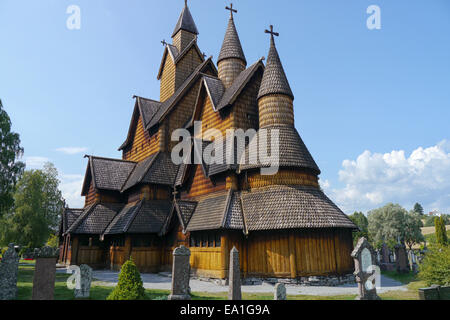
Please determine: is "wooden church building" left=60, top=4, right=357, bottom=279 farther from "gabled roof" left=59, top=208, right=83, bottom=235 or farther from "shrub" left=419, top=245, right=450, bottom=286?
"shrub" left=419, top=245, right=450, bottom=286

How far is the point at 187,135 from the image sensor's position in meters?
25.2

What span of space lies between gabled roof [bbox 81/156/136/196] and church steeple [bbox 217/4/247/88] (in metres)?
11.9

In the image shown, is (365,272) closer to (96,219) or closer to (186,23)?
(96,219)

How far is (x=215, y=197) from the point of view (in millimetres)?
18297

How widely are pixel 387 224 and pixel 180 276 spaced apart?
49350 mm

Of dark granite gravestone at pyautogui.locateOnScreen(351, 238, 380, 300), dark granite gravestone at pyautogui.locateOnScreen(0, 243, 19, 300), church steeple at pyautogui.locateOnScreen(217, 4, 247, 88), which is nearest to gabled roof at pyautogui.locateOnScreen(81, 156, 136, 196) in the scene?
church steeple at pyautogui.locateOnScreen(217, 4, 247, 88)

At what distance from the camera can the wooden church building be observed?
1502cm

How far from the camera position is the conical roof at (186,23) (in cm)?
3256

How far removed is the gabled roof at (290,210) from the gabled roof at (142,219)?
7.31 metres

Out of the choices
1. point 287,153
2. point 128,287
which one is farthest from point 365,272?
point 287,153

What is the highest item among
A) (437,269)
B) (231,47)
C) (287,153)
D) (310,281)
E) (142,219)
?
(231,47)

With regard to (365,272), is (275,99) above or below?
above
